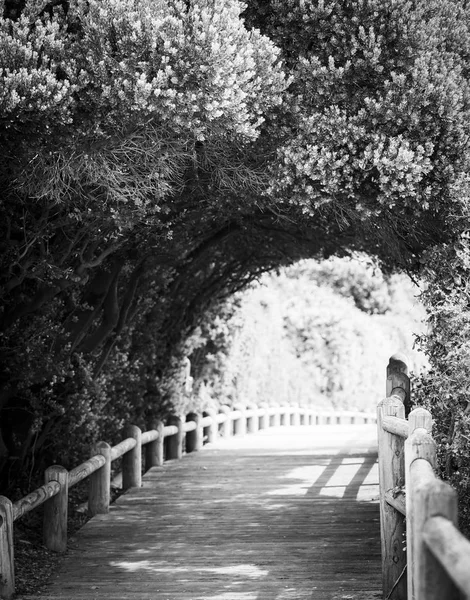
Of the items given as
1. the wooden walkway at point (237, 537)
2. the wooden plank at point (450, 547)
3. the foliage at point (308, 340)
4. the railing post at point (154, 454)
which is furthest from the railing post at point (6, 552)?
the foliage at point (308, 340)

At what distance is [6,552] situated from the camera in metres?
6.32

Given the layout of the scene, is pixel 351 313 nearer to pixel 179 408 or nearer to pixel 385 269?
pixel 179 408

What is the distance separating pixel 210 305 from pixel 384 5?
7802 millimetres

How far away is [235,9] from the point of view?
6.04m

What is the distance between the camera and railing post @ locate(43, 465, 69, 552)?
7809 millimetres

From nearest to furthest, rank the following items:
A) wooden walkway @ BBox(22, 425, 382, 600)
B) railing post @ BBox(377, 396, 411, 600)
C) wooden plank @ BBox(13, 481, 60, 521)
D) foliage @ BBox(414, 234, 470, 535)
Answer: railing post @ BBox(377, 396, 411, 600), foliage @ BBox(414, 234, 470, 535), wooden walkway @ BBox(22, 425, 382, 600), wooden plank @ BBox(13, 481, 60, 521)

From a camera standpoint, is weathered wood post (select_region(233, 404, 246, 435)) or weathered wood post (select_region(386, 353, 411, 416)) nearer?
weathered wood post (select_region(386, 353, 411, 416))

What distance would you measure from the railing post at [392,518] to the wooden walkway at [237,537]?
0.31m

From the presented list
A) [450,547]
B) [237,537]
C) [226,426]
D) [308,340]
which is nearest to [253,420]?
[226,426]

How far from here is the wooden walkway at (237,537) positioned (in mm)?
6664

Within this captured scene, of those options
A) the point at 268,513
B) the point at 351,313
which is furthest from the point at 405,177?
the point at 351,313

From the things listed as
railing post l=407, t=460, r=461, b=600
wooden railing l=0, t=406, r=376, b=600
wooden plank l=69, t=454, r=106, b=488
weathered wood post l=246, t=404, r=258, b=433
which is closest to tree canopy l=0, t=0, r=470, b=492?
wooden plank l=69, t=454, r=106, b=488

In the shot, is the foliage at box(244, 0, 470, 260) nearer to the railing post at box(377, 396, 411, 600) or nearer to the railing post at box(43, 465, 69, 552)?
the railing post at box(377, 396, 411, 600)

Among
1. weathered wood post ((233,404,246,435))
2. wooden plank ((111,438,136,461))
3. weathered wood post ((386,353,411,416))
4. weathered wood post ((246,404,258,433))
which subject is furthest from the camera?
weathered wood post ((246,404,258,433))
